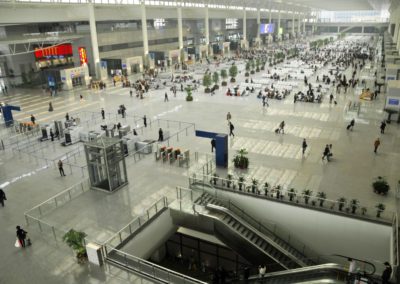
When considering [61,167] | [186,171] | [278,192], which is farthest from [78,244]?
[278,192]

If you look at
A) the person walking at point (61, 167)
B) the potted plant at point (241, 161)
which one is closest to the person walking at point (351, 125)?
the potted plant at point (241, 161)

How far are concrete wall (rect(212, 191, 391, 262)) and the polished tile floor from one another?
5.28 ft

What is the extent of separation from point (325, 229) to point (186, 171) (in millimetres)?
7398

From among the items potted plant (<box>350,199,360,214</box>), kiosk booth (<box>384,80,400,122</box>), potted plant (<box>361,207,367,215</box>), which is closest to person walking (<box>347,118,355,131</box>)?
kiosk booth (<box>384,80,400,122</box>)

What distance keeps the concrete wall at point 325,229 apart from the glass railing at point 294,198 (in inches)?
8.5

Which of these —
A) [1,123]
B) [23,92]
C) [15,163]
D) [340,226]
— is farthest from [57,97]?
[340,226]

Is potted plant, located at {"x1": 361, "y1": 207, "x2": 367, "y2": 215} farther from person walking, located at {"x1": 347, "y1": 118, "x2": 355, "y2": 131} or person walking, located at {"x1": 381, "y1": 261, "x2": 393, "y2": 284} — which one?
person walking, located at {"x1": 347, "y1": 118, "x2": 355, "y2": 131}

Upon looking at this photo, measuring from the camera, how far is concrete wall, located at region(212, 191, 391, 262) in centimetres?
1327

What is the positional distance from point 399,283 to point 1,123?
3142cm

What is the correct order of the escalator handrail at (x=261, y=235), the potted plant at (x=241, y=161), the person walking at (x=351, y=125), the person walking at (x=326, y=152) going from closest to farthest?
1. the escalator handrail at (x=261, y=235)
2. the potted plant at (x=241, y=161)
3. the person walking at (x=326, y=152)
4. the person walking at (x=351, y=125)

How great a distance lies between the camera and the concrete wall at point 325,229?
1327cm

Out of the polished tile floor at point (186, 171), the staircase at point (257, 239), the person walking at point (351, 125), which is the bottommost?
the staircase at point (257, 239)

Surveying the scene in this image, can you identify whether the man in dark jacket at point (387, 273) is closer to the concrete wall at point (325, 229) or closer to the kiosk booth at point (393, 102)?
the concrete wall at point (325, 229)

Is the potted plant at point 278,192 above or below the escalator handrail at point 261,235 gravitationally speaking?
above
